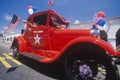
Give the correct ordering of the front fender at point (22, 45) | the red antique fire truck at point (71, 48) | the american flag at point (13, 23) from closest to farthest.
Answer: the red antique fire truck at point (71, 48) < the american flag at point (13, 23) < the front fender at point (22, 45)

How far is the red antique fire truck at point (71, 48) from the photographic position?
3623 mm

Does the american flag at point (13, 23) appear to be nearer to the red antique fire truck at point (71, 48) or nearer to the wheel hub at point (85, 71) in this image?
Result: the red antique fire truck at point (71, 48)

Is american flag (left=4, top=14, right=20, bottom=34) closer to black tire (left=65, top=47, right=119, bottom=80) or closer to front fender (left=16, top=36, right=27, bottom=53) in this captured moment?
front fender (left=16, top=36, right=27, bottom=53)

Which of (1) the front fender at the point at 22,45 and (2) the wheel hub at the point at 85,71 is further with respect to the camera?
(1) the front fender at the point at 22,45

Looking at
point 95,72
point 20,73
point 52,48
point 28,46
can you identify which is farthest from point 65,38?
point 28,46

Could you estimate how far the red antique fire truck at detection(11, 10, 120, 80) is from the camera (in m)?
3.62

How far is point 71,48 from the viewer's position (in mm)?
3943

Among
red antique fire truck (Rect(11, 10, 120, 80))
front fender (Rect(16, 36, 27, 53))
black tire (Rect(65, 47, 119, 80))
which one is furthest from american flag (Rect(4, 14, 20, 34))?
black tire (Rect(65, 47, 119, 80))

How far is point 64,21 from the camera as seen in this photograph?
596 centimetres

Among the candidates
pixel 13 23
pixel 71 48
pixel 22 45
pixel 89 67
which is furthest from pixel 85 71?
pixel 13 23

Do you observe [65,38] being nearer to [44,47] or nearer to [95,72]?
[44,47]

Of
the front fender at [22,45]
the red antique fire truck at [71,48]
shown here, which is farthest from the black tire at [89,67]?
the front fender at [22,45]

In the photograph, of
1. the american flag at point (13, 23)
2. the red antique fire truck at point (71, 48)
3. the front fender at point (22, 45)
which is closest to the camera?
the red antique fire truck at point (71, 48)

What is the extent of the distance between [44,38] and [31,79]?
153 cm
